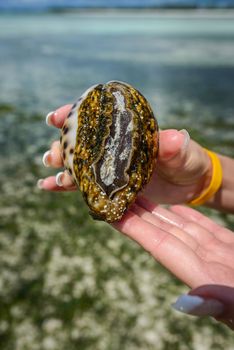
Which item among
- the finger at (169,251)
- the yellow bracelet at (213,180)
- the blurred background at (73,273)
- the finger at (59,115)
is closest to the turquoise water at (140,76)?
the blurred background at (73,273)

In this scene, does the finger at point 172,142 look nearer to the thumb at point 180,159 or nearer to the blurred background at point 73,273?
the thumb at point 180,159

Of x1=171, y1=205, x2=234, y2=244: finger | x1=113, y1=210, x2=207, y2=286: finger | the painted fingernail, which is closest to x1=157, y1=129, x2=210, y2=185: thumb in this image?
x1=171, y1=205, x2=234, y2=244: finger

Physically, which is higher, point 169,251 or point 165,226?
point 169,251

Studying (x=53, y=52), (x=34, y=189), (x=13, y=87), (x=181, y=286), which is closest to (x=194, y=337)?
(x=181, y=286)

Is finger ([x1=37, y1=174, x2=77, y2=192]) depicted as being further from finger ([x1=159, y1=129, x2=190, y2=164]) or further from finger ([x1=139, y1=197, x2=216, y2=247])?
finger ([x1=159, y1=129, x2=190, y2=164])

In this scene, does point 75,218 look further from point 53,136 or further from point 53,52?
point 53,52

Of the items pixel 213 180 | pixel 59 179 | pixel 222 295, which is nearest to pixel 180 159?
pixel 213 180

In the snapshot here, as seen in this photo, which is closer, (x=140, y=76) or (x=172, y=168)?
(x=172, y=168)

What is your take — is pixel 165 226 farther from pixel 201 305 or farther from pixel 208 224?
pixel 201 305
